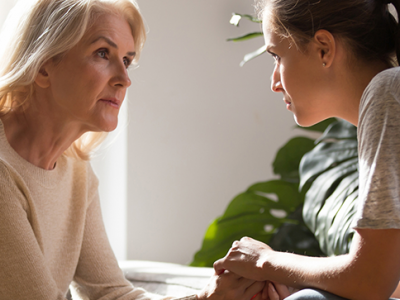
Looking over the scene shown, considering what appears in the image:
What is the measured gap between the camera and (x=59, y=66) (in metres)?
1.20

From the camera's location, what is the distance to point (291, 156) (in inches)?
80.6

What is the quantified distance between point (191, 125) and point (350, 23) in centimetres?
168

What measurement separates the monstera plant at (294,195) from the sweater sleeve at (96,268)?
2.22 ft

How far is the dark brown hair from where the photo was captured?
100 cm

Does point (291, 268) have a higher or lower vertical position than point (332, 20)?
lower

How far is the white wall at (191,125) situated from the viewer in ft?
8.45

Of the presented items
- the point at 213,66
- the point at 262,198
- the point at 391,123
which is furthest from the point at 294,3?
the point at 213,66

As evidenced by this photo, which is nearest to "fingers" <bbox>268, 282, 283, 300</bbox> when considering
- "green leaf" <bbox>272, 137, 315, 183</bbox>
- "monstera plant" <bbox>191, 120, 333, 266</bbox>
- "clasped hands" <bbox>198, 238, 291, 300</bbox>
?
"clasped hands" <bbox>198, 238, 291, 300</bbox>

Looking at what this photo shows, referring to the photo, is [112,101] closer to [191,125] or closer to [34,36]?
[34,36]

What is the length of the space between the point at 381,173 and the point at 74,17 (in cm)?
87

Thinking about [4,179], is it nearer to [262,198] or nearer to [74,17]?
[74,17]

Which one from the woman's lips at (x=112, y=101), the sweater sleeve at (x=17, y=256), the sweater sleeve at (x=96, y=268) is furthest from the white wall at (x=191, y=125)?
the sweater sleeve at (x=17, y=256)

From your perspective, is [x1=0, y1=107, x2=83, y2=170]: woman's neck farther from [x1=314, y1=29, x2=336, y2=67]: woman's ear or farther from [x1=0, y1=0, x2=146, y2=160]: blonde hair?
[x1=314, y1=29, x2=336, y2=67]: woman's ear

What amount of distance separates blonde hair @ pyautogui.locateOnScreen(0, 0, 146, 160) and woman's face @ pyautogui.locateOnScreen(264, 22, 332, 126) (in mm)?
505
